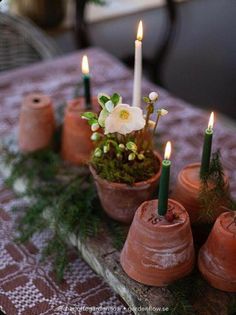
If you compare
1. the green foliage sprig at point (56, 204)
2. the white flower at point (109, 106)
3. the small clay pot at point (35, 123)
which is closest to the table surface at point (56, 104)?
the green foliage sprig at point (56, 204)

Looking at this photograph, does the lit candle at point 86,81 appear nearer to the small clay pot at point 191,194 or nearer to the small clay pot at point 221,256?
the small clay pot at point 191,194

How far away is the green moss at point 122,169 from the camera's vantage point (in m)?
0.91

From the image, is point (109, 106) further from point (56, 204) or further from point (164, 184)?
point (56, 204)

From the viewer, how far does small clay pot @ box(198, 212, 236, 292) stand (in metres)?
0.81

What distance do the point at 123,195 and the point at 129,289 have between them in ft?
0.54

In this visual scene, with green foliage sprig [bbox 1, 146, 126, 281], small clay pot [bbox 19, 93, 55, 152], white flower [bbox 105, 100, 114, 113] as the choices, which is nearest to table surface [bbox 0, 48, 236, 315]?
green foliage sprig [bbox 1, 146, 126, 281]

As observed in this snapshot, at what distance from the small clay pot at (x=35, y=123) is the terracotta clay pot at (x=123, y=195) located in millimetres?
258

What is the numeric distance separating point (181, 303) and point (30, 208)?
1.37ft

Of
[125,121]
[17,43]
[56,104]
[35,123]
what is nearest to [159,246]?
[125,121]

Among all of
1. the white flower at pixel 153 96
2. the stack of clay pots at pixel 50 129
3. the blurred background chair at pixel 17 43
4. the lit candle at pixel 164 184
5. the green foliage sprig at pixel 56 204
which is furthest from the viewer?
the blurred background chair at pixel 17 43

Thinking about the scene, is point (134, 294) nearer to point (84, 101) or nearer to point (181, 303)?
point (181, 303)

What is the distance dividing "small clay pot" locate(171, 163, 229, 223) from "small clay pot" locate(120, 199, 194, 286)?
0.08 m

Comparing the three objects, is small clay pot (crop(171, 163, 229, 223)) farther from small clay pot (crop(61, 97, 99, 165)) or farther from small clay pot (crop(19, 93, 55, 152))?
small clay pot (crop(19, 93, 55, 152))

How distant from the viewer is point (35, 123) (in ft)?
3.75
